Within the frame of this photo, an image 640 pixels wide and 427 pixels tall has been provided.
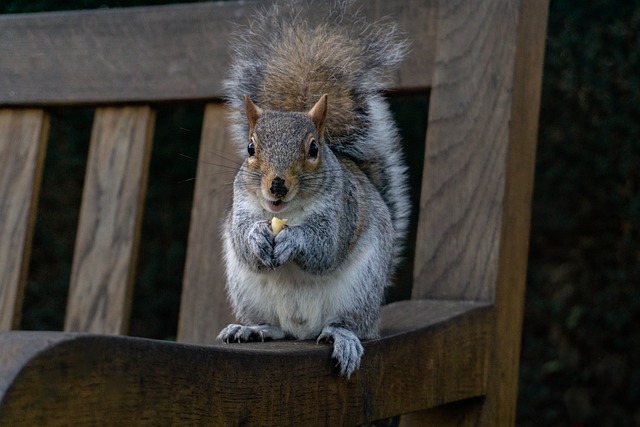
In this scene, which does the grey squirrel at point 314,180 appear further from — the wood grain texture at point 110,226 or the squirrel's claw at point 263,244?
the wood grain texture at point 110,226

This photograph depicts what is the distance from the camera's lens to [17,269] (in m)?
1.42

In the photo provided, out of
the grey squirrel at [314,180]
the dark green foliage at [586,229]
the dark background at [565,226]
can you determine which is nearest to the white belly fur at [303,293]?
the grey squirrel at [314,180]

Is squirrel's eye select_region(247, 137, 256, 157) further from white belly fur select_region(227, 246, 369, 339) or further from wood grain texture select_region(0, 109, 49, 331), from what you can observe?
wood grain texture select_region(0, 109, 49, 331)

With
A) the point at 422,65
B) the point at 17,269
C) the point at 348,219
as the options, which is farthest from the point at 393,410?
the point at 17,269

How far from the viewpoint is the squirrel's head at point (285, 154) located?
3.65 ft

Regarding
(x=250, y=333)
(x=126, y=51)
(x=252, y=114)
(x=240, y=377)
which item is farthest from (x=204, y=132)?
(x=240, y=377)

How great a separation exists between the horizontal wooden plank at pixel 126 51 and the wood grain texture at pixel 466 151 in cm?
8

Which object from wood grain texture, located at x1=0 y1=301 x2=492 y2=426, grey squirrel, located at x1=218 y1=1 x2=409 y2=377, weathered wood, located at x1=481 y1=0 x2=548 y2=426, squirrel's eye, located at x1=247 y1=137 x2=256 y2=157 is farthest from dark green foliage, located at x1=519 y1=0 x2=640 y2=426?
squirrel's eye, located at x1=247 y1=137 x2=256 y2=157

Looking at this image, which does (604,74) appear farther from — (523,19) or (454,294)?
(454,294)

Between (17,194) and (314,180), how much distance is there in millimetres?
543

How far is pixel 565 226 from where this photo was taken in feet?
7.99

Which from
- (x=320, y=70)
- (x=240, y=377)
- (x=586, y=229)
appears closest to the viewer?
(x=240, y=377)

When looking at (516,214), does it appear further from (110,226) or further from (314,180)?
(110,226)

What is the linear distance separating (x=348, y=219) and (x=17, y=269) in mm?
534
